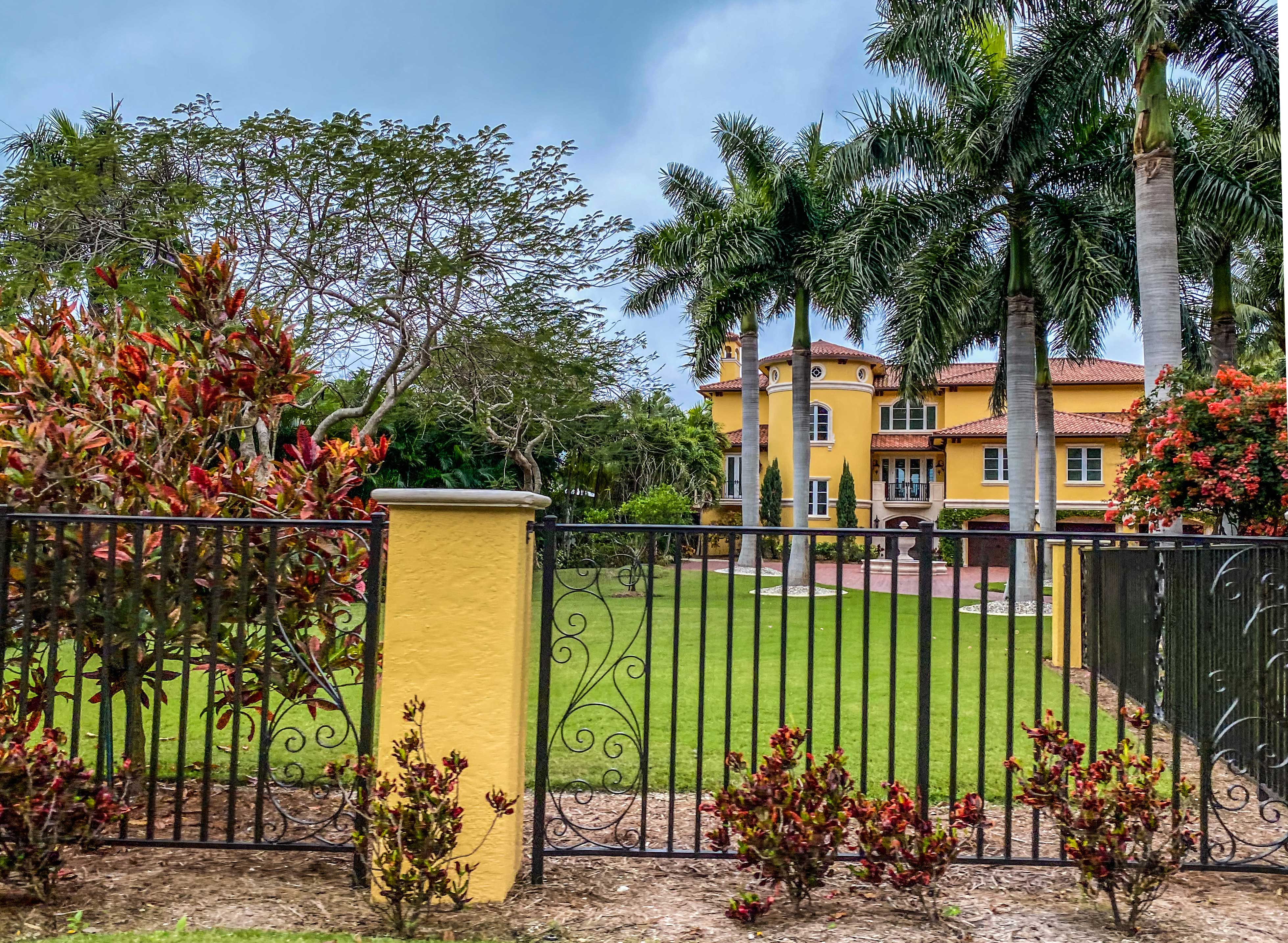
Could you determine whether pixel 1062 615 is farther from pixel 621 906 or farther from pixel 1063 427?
pixel 1063 427

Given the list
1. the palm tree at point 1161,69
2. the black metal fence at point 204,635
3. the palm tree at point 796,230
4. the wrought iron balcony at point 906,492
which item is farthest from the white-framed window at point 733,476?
the black metal fence at point 204,635

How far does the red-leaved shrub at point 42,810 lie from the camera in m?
3.69

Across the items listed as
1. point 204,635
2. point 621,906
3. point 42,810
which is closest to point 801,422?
point 204,635

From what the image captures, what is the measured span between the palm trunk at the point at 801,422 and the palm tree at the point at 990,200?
2.60 meters

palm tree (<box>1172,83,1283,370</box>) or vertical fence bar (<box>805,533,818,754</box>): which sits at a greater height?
palm tree (<box>1172,83,1283,370</box>)

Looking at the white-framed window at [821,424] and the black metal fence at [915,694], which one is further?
the white-framed window at [821,424]

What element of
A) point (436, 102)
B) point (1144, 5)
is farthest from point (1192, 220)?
point (436, 102)

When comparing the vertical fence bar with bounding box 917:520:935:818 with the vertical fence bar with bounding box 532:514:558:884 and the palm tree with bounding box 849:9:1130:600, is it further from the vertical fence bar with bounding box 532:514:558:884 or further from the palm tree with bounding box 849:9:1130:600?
the palm tree with bounding box 849:9:1130:600

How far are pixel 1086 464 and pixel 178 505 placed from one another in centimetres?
3919

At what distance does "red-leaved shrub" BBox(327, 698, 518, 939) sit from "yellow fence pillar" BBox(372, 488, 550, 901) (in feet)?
0.30

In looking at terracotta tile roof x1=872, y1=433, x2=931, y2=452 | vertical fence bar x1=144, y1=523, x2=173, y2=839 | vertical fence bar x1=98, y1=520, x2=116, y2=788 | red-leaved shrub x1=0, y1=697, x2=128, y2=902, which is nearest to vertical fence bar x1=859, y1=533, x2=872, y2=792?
vertical fence bar x1=144, y1=523, x2=173, y2=839

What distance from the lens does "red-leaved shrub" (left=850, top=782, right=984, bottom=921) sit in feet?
12.2

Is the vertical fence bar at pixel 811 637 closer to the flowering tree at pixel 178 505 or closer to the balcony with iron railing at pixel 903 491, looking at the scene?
the flowering tree at pixel 178 505

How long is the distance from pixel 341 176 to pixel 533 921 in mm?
11768
